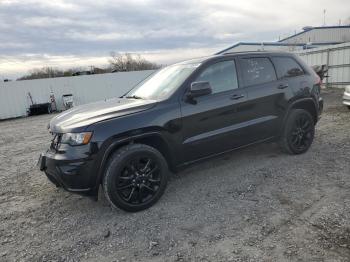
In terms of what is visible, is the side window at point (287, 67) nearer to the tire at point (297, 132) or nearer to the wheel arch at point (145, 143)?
the tire at point (297, 132)

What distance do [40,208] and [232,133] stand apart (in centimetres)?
281

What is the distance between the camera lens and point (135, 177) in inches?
144

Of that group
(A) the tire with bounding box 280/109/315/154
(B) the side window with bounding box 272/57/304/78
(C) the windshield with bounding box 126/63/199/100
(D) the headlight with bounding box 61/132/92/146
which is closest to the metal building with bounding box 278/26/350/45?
(B) the side window with bounding box 272/57/304/78

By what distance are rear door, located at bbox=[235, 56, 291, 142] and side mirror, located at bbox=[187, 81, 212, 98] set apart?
837mm

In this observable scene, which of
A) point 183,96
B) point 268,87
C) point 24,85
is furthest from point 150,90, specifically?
point 24,85

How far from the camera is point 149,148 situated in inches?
146

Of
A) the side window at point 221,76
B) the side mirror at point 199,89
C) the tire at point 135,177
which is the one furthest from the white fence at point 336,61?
the tire at point 135,177

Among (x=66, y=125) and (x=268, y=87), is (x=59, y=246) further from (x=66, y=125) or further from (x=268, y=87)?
(x=268, y=87)

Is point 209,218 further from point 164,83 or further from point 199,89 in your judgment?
point 164,83

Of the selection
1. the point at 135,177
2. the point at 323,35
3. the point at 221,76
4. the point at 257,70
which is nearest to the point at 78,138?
the point at 135,177

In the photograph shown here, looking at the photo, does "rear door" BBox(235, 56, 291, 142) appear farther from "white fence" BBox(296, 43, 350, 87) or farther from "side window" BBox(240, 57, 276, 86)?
"white fence" BBox(296, 43, 350, 87)

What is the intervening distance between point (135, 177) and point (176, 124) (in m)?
0.84

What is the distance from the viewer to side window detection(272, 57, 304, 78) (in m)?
4.95

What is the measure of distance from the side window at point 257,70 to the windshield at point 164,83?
817mm
